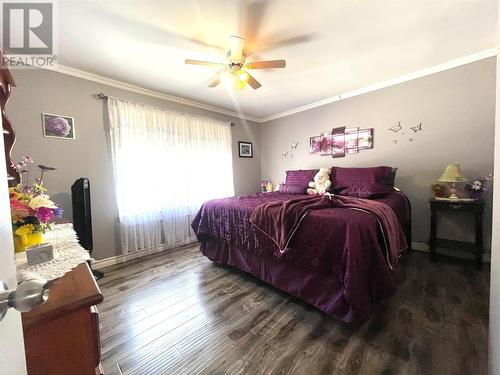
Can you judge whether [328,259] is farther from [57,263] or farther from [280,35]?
[280,35]

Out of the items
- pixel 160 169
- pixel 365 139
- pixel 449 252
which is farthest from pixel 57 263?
pixel 449 252

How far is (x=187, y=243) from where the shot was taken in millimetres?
3508

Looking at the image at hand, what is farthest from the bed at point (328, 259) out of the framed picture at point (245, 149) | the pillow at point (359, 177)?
the framed picture at point (245, 149)

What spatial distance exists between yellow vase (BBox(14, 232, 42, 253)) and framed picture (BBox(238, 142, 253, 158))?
3542 millimetres

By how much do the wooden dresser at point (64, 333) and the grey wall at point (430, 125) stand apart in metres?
3.49

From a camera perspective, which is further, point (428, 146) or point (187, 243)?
Result: point (187, 243)

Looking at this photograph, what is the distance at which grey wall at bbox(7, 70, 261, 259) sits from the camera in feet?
7.19

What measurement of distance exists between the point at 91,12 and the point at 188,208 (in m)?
2.50

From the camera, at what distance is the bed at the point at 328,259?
1.43 metres

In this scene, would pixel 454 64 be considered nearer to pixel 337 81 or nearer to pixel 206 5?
pixel 337 81

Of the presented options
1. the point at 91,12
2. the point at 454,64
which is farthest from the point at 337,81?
the point at 91,12

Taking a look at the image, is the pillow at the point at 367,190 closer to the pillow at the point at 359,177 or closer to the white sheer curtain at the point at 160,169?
the pillow at the point at 359,177

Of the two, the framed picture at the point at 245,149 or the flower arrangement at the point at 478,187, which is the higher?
the framed picture at the point at 245,149

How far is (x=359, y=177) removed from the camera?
2.84m
